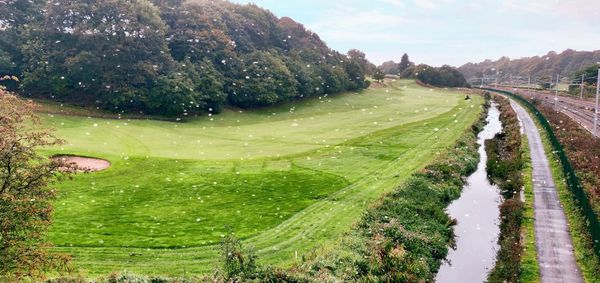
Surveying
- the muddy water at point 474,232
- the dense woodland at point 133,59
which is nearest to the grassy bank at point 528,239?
the muddy water at point 474,232

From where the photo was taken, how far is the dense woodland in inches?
2299

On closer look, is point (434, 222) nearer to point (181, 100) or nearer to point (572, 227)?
point (572, 227)

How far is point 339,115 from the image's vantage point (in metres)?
69.6

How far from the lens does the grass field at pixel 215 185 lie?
20484mm

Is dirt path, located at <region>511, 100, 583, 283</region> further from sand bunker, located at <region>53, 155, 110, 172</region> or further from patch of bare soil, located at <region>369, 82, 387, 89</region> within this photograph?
patch of bare soil, located at <region>369, 82, 387, 89</region>

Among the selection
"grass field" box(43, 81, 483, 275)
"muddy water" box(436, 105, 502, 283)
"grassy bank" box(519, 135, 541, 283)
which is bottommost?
"muddy water" box(436, 105, 502, 283)

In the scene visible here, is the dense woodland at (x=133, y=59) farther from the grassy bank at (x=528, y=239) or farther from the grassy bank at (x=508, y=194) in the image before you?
the grassy bank at (x=528, y=239)

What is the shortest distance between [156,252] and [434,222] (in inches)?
578

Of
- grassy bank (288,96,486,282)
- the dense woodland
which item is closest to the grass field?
grassy bank (288,96,486,282)

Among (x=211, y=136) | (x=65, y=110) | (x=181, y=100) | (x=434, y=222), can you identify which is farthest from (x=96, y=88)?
(x=434, y=222)

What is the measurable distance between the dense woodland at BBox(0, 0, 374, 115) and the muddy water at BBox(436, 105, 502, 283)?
3910 cm

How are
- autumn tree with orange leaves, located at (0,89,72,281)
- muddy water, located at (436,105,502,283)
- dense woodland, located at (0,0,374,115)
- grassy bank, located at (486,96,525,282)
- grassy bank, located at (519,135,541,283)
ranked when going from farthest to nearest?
1. dense woodland, located at (0,0,374,115)
2. muddy water, located at (436,105,502,283)
3. grassy bank, located at (486,96,525,282)
4. grassy bank, located at (519,135,541,283)
5. autumn tree with orange leaves, located at (0,89,72,281)

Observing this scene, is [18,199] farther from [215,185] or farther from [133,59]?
[133,59]

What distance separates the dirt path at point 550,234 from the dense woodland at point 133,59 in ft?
139
